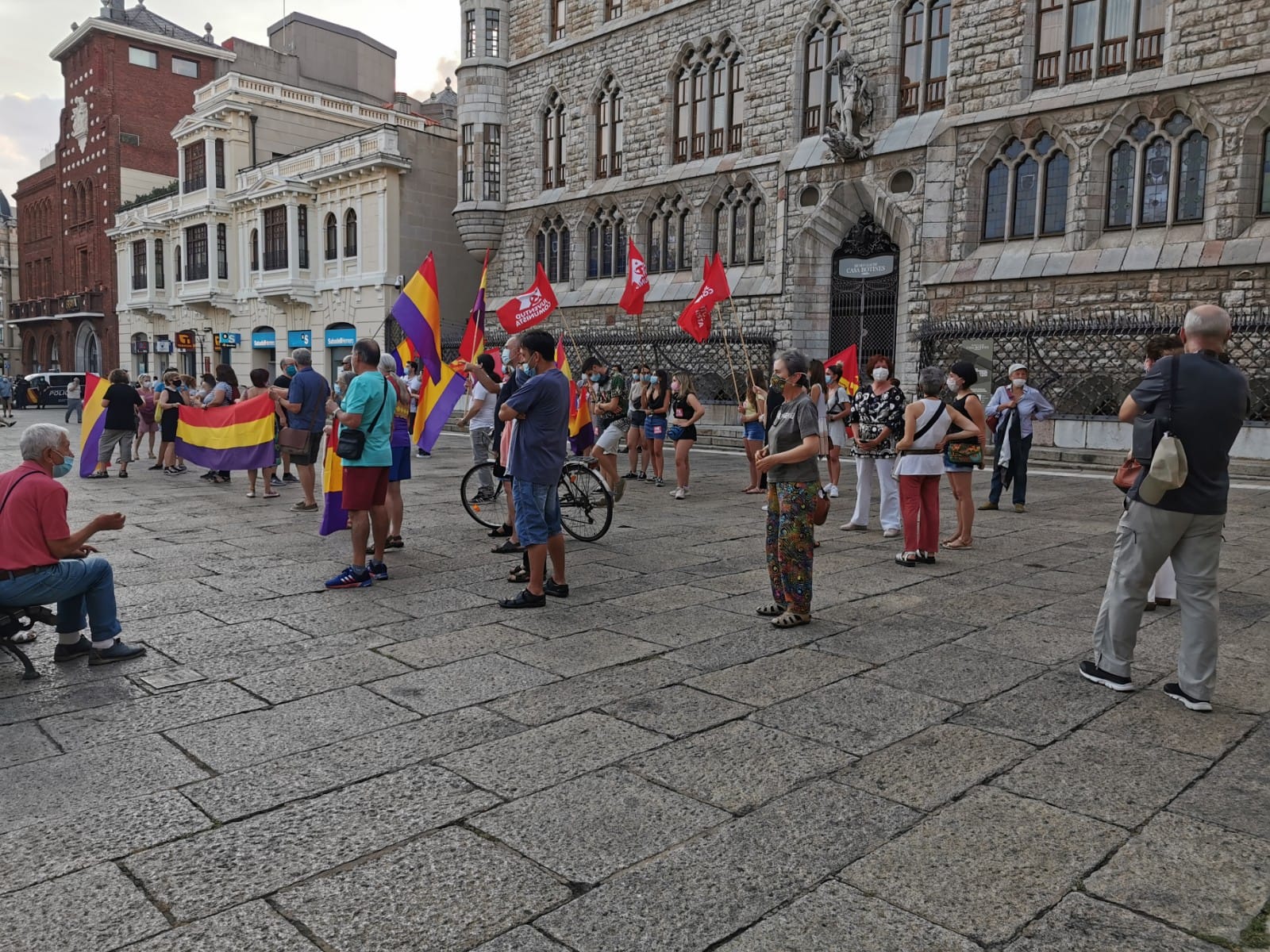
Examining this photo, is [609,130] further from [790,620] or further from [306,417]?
[790,620]

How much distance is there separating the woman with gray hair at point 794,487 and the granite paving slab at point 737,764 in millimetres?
1795

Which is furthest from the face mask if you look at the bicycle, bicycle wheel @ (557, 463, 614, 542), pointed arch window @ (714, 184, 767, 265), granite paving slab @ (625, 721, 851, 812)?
pointed arch window @ (714, 184, 767, 265)

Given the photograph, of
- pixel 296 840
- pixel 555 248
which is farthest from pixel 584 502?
pixel 555 248

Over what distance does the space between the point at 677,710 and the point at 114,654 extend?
10.2 ft

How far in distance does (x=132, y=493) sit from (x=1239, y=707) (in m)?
12.3

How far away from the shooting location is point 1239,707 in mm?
4547

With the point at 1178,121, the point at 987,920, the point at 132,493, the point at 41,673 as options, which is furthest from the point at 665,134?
the point at 987,920

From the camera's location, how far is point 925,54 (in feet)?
73.2

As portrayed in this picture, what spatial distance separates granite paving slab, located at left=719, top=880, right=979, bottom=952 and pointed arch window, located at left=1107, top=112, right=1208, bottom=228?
19788 mm

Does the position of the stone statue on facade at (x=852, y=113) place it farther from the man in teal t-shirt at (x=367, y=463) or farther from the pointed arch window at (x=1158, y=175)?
the man in teal t-shirt at (x=367, y=463)

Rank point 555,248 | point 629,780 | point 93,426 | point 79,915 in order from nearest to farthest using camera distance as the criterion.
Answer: point 79,915 < point 629,780 < point 93,426 < point 555,248

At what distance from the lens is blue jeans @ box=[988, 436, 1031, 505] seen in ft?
36.1

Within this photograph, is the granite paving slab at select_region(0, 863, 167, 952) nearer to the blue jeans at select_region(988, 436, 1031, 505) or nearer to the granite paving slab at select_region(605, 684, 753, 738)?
the granite paving slab at select_region(605, 684, 753, 738)

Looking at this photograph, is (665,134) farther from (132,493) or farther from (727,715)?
(727,715)
